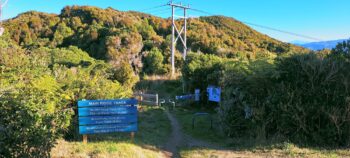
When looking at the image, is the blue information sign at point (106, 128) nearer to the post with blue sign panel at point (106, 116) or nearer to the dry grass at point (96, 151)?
the post with blue sign panel at point (106, 116)

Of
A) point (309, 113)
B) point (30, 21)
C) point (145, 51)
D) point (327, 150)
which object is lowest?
point (327, 150)

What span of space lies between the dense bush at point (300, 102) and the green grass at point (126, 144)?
3109 millimetres

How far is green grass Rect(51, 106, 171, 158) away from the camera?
24.3ft

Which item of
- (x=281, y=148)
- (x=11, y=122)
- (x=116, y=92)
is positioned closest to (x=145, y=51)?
(x=116, y=92)

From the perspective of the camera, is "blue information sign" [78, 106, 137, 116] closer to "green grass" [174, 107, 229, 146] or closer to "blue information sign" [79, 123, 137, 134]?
"blue information sign" [79, 123, 137, 134]

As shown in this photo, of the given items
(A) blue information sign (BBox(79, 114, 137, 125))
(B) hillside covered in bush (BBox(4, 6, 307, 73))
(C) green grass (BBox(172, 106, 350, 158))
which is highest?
(B) hillside covered in bush (BBox(4, 6, 307, 73))

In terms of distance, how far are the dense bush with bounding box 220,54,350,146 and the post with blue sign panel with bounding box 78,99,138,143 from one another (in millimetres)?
3901

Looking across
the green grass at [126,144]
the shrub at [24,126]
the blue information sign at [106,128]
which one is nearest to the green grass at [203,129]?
the green grass at [126,144]

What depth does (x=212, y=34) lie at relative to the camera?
162 feet

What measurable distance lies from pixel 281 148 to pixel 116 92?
213 inches

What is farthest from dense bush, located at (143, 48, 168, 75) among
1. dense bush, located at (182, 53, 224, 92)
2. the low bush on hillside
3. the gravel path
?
the low bush on hillside

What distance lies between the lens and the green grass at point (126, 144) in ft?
24.3

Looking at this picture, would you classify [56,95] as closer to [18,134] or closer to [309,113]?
[18,134]

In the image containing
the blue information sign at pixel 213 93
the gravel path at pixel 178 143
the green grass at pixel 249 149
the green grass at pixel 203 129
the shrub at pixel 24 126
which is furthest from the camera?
the blue information sign at pixel 213 93
